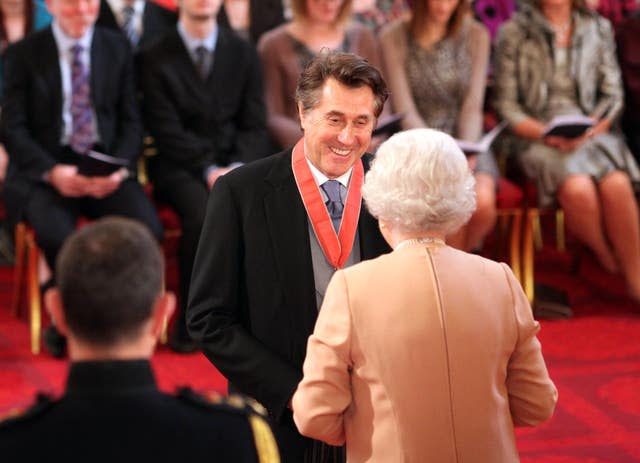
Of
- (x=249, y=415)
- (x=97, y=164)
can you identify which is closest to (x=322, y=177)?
(x=249, y=415)

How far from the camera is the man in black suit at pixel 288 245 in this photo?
8.16 feet

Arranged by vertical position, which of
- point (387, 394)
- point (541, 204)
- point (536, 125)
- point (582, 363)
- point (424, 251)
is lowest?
point (582, 363)

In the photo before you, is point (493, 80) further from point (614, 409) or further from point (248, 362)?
point (248, 362)

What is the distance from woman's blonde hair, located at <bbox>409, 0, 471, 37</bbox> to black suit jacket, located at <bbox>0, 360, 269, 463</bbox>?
13.2ft

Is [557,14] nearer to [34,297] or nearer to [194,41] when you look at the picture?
[194,41]

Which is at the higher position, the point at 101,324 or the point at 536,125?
the point at 101,324

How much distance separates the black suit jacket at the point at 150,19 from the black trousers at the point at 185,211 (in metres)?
0.82

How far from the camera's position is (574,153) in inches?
204

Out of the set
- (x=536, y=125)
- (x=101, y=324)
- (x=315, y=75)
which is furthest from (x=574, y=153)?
(x=101, y=324)

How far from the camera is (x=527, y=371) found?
2.12 m

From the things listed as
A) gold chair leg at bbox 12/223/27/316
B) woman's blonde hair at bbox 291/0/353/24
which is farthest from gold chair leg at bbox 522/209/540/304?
gold chair leg at bbox 12/223/27/316

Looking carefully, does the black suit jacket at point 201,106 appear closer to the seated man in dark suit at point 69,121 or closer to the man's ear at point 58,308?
the seated man in dark suit at point 69,121

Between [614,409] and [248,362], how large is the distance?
2.15m

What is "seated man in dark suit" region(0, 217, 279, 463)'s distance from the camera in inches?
58.1
